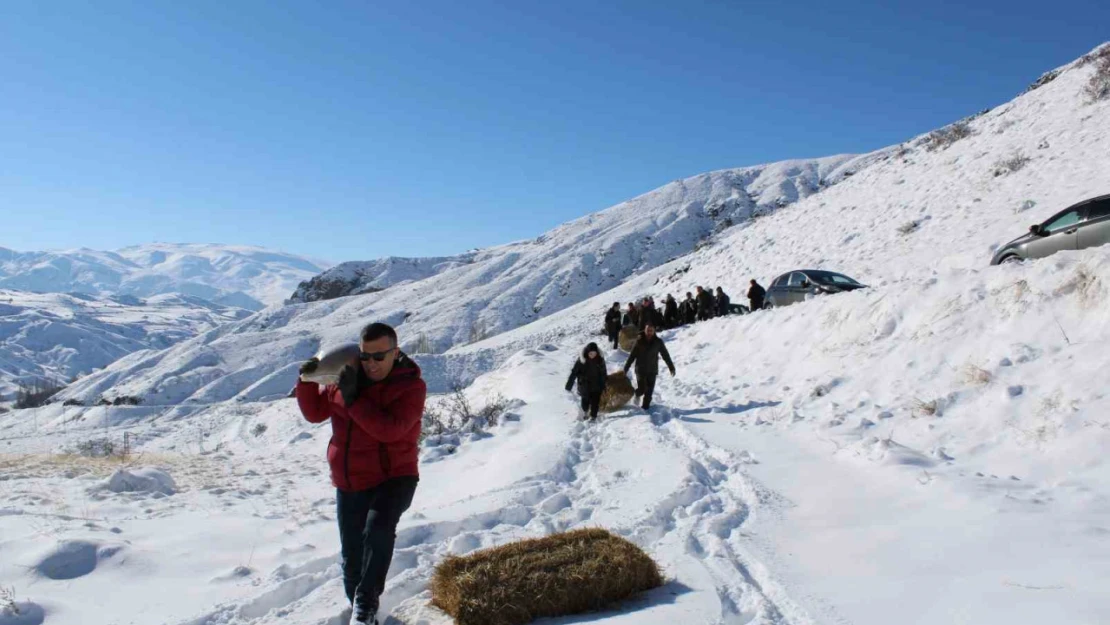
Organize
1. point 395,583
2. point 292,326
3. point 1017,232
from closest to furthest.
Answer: point 395,583 < point 1017,232 < point 292,326

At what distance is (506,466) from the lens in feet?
29.2

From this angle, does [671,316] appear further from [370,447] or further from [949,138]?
[949,138]

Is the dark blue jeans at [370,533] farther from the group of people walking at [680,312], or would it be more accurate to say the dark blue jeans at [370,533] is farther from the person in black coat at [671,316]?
the person in black coat at [671,316]

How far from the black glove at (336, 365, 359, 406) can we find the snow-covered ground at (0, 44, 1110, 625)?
1.35 meters

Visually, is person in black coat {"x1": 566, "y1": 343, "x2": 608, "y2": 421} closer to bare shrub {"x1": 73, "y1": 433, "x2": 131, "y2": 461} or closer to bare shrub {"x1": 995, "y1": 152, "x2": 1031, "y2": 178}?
bare shrub {"x1": 73, "y1": 433, "x2": 131, "y2": 461}

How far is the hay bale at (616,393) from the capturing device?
12.3 metres

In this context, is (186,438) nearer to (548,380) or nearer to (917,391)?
(548,380)

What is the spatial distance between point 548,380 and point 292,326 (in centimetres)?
6897

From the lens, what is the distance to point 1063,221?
413 inches

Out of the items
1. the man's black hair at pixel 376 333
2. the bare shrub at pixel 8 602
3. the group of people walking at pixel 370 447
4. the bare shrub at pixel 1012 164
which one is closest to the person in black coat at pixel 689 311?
the bare shrub at pixel 1012 164

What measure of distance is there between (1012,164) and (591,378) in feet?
68.0

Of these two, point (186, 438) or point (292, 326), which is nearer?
point (186, 438)

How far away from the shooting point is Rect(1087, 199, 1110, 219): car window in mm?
9953

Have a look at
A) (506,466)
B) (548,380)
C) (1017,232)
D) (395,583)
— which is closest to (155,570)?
(395,583)
